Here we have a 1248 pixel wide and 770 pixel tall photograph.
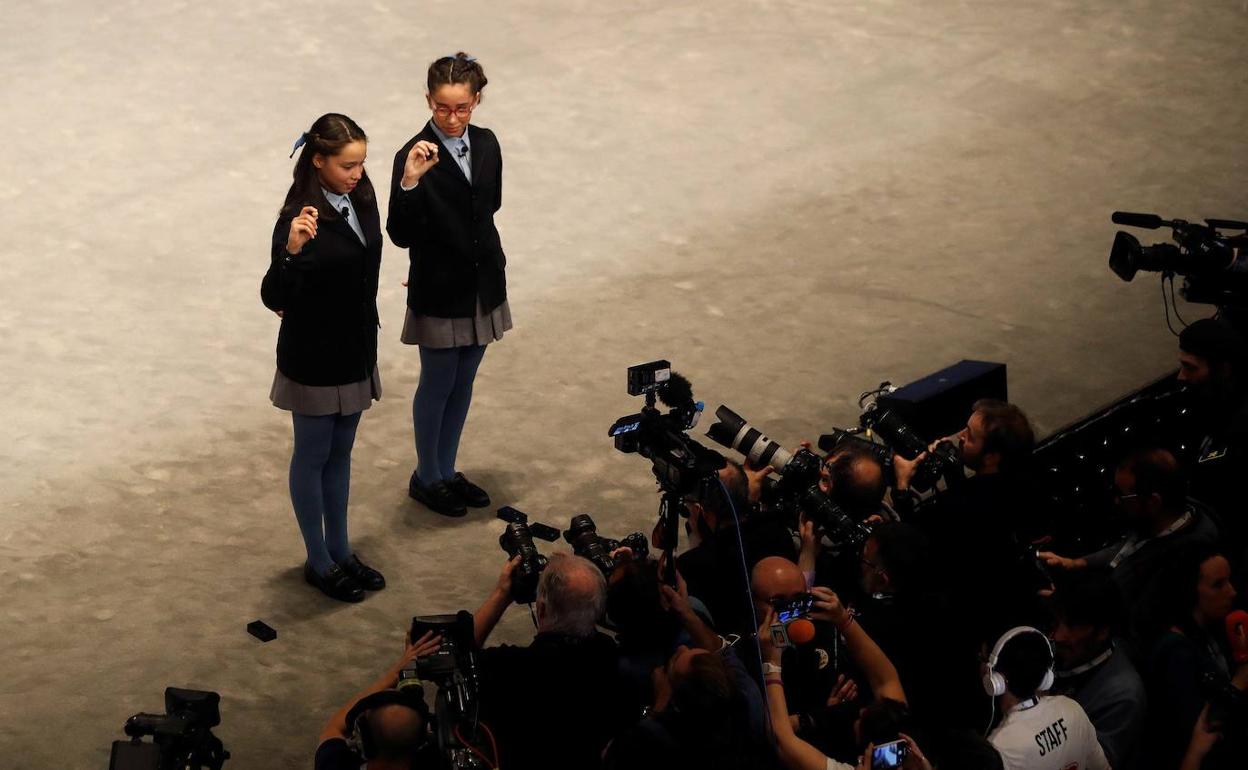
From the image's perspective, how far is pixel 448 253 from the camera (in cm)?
555

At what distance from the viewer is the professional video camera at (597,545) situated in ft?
14.8

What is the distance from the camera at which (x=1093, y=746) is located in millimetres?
3934

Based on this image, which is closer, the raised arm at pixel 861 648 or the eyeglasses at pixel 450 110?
the raised arm at pixel 861 648

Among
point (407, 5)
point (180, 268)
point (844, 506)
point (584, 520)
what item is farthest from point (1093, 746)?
point (407, 5)

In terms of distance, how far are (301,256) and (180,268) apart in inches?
109

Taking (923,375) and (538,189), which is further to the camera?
(538,189)

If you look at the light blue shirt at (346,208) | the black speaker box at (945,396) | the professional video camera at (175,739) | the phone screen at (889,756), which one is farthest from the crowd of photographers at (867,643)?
the light blue shirt at (346,208)

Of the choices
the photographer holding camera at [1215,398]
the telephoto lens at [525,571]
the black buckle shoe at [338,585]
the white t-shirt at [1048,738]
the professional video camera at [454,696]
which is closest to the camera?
the professional video camera at [454,696]

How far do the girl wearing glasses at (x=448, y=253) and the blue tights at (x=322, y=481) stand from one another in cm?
50

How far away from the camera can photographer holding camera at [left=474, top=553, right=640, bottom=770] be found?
12.9 ft

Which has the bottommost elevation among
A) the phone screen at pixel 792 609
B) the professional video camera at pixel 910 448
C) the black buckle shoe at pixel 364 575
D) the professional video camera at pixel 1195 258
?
the black buckle shoe at pixel 364 575

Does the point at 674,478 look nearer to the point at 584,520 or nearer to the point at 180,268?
the point at 584,520

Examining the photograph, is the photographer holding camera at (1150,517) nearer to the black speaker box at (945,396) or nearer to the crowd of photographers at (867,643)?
the crowd of photographers at (867,643)

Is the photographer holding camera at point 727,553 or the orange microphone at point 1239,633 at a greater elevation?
the orange microphone at point 1239,633
